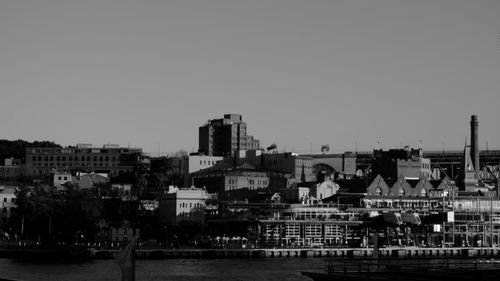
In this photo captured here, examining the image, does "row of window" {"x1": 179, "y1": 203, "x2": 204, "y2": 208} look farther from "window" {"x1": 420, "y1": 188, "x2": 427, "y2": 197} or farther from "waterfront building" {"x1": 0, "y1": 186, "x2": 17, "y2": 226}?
"window" {"x1": 420, "y1": 188, "x2": 427, "y2": 197}

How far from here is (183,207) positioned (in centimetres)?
16675

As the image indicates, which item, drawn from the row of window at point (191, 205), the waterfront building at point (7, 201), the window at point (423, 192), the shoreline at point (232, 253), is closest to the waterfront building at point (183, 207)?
the row of window at point (191, 205)

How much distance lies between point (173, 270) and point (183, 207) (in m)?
60.3

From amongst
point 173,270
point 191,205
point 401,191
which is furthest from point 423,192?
point 173,270

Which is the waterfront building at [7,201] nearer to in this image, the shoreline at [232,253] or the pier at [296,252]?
the shoreline at [232,253]

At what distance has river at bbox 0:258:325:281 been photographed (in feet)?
305

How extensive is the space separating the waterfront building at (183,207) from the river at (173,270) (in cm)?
3671

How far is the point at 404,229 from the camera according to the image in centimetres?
17475

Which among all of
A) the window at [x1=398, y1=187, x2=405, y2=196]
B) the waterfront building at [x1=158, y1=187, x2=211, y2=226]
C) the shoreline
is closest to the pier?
the shoreline

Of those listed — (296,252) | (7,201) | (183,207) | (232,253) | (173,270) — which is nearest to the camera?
(173,270)

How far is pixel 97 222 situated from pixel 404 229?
48.8 metres

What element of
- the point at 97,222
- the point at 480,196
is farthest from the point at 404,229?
the point at 97,222

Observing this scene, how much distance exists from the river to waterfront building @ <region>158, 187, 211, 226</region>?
36.7 m

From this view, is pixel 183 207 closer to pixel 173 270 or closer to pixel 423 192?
pixel 423 192
